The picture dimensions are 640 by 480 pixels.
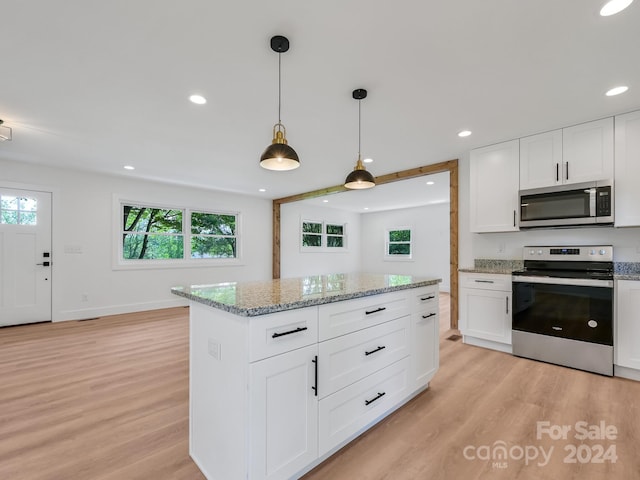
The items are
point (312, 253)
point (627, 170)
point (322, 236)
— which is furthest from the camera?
point (322, 236)

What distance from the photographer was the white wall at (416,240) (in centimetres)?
826

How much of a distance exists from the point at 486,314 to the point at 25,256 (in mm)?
6519

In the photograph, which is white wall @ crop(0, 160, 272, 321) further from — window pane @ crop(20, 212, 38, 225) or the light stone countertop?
the light stone countertop

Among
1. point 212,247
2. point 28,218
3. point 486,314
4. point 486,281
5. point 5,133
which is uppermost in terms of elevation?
point 5,133

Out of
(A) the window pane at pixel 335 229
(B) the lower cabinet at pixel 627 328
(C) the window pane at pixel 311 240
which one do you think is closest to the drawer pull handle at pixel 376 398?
(B) the lower cabinet at pixel 627 328

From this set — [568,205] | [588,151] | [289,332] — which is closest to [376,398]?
[289,332]

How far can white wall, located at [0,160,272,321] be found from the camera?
4.82 m

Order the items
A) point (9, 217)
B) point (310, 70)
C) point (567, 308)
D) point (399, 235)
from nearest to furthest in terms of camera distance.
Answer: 1. point (310, 70)
2. point (567, 308)
3. point (9, 217)
4. point (399, 235)

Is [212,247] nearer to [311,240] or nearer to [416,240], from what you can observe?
[311,240]

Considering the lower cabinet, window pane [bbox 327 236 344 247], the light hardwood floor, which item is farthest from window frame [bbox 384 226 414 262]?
the lower cabinet

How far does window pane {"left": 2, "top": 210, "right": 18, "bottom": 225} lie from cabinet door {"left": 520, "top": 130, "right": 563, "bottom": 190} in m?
6.95

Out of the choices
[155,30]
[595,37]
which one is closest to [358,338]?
[155,30]

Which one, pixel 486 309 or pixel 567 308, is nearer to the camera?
pixel 567 308

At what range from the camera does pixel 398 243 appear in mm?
Answer: 9328
